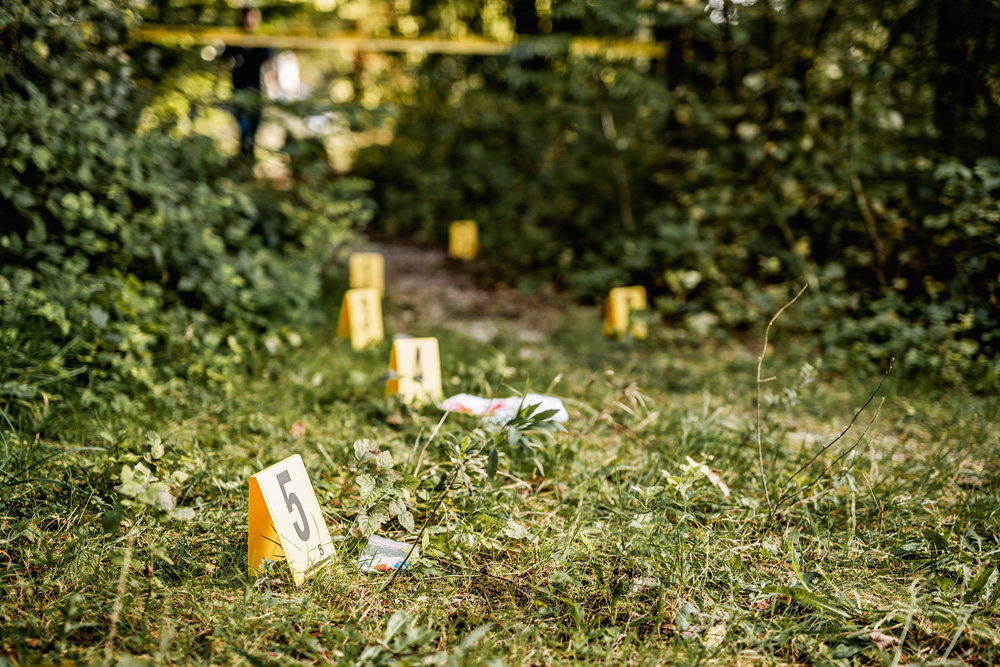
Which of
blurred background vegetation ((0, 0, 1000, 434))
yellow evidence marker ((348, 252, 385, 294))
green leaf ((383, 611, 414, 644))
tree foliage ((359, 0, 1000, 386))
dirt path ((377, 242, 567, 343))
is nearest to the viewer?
green leaf ((383, 611, 414, 644))

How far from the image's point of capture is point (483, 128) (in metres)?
8.21

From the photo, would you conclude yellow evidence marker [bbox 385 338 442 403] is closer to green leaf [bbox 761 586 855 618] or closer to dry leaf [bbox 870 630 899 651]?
green leaf [bbox 761 586 855 618]

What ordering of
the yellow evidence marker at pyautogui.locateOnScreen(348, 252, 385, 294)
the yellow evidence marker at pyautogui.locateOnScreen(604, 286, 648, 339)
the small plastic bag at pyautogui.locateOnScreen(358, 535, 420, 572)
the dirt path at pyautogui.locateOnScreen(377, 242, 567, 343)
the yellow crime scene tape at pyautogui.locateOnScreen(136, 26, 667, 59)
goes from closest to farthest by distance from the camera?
the small plastic bag at pyautogui.locateOnScreen(358, 535, 420, 572) < the yellow crime scene tape at pyautogui.locateOnScreen(136, 26, 667, 59) < the yellow evidence marker at pyautogui.locateOnScreen(604, 286, 648, 339) < the dirt path at pyautogui.locateOnScreen(377, 242, 567, 343) < the yellow evidence marker at pyautogui.locateOnScreen(348, 252, 385, 294)

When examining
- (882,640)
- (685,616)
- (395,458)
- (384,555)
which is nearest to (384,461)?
(384,555)

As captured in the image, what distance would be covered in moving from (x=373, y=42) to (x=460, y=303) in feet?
12.0

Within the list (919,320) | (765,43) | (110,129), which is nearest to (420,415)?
(110,129)

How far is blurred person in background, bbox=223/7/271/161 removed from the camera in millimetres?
3689

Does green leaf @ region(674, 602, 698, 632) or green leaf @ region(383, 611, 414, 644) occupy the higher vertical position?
green leaf @ region(383, 611, 414, 644)

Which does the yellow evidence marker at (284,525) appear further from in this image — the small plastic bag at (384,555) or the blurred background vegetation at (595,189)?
the blurred background vegetation at (595,189)

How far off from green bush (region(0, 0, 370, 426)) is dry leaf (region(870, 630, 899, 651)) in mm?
2416

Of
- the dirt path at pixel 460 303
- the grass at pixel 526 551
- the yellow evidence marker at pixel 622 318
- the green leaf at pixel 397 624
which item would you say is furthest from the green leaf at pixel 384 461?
the yellow evidence marker at pixel 622 318

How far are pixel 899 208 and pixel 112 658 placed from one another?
4514mm

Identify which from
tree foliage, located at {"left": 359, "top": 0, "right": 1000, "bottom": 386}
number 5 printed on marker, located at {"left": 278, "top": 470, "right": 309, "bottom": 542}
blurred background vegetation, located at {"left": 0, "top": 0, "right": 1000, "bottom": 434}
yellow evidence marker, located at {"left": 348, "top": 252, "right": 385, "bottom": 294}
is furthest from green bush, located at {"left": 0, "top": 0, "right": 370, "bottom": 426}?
tree foliage, located at {"left": 359, "top": 0, "right": 1000, "bottom": 386}

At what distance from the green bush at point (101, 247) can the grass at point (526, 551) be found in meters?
0.27
